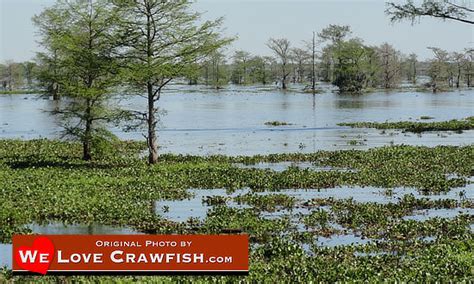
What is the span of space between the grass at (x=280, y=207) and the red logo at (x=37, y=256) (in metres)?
0.35

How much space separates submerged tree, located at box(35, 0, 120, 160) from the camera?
30844 millimetres

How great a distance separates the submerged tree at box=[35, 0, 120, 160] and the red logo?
20.4 meters

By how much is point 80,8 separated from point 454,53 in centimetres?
14707

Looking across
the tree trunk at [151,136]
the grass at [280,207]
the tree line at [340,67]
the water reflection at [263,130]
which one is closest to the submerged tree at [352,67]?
the tree line at [340,67]

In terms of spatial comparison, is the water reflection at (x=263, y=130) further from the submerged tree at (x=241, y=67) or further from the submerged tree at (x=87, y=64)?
the submerged tree at (x=241, y=67)

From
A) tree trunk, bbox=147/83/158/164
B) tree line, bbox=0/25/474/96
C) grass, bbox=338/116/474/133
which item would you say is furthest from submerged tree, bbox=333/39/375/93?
tree trunk, bbox=147/83/158/164

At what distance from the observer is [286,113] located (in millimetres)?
73000

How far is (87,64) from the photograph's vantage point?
3092cm

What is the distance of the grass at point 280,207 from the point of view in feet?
43.3

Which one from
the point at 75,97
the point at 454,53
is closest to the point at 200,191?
the point at 75,97

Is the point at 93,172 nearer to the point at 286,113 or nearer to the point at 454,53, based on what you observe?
the point at 286,113

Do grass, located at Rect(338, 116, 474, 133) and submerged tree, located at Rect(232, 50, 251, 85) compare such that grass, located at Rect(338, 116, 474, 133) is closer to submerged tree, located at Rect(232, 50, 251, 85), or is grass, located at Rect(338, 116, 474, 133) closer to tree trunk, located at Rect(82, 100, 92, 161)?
tree trunk, located at Rect(82, 100, 92, 161)

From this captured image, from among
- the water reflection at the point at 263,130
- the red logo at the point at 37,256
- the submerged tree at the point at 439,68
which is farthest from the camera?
the submerged tree at the point at 439,68

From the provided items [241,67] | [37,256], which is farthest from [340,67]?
[37,256]
